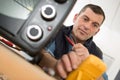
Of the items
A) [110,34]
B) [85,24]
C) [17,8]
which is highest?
[17,8]

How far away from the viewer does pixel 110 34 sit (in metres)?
2.20

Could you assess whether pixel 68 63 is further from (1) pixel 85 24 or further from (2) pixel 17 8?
(1) pixel 85 24

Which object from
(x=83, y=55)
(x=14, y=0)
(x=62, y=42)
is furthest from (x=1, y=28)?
(x=62, y=42)

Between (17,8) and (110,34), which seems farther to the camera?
(110,34)

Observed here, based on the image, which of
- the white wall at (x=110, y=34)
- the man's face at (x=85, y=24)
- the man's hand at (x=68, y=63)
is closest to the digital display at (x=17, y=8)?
the man's hand at (x=68, y=63)

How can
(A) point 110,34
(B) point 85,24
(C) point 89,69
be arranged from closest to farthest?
(C) point 89,69 → (B) point 85,24 → (A) point 110,34

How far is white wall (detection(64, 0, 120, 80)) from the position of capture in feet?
6.89

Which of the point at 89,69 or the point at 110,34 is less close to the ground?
the point at 89,69

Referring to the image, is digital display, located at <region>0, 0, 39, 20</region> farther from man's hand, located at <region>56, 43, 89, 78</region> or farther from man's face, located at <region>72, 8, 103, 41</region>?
man's face, located at <region>72, 8, 103, 41</region>

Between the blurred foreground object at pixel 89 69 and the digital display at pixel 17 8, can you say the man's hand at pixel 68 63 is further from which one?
the digital display at pixel 17 8

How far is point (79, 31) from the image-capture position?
140cm

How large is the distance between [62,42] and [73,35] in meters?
0.31

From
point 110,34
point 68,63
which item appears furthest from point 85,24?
point 68,63

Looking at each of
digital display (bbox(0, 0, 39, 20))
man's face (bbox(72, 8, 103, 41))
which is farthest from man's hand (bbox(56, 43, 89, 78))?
man's face (bbox(72, 8, 103, 41))
